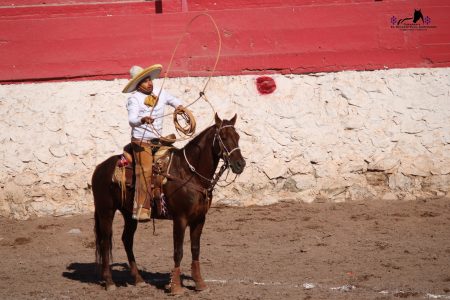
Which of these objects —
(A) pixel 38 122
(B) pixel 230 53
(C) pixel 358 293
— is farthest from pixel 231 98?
(C) pixel 358 293

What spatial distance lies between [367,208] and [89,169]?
4539 mm

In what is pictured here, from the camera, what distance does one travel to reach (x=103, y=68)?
12.7 m

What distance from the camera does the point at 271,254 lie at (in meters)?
9.93

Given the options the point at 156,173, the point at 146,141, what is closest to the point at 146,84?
the point at 146,141

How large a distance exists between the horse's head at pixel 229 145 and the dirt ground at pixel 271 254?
Answer: 1.40m

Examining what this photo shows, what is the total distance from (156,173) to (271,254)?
2.49 metres

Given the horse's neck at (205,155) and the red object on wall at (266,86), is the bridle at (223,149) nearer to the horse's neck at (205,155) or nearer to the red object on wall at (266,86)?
the horse's neck at (205,155)

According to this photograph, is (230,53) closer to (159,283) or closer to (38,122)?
(38,122)

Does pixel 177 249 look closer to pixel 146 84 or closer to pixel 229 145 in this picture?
pixel 229 145

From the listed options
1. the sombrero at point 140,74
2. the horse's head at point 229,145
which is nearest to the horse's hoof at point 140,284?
the horse's head at point 229,145

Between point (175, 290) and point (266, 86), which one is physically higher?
point (266, 86)

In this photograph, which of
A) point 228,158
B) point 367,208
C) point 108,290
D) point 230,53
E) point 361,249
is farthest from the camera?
point 230,53

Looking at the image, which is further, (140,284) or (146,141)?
(140,284)

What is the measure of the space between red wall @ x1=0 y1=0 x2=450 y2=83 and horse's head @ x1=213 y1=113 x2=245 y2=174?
4.84 meters
